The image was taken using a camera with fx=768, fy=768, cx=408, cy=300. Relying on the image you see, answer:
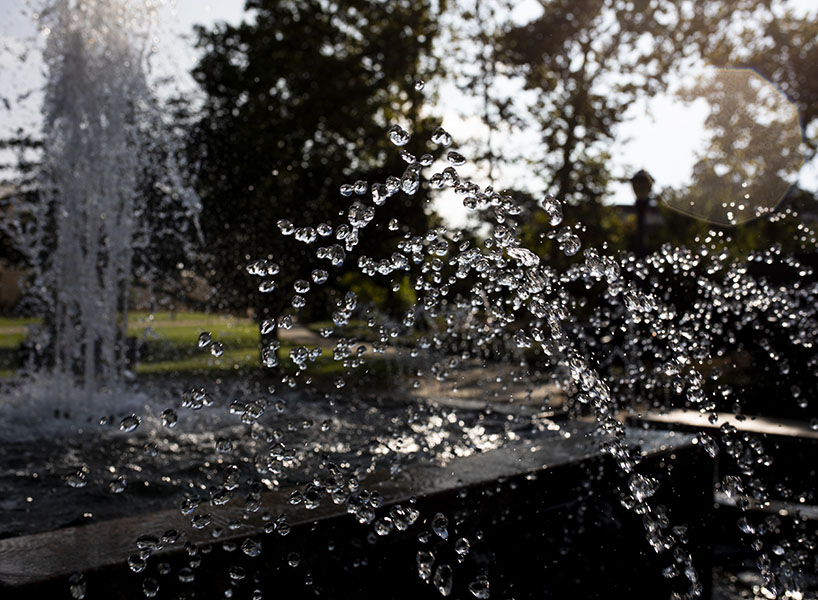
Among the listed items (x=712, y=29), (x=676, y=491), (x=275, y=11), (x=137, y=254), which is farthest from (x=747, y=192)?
(x=676, y=491)

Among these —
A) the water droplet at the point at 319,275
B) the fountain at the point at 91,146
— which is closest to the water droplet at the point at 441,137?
the water droplet at the point at 319,275

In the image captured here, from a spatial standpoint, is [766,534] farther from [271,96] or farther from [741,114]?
[741,114]

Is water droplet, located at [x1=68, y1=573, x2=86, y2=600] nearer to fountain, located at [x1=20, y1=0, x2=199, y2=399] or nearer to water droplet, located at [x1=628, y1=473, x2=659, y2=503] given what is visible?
water droplet, located at [x1=628, y1=473, x2=659, y2=503]

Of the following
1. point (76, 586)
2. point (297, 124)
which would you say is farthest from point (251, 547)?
point (297, 124)

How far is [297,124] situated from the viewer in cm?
1645

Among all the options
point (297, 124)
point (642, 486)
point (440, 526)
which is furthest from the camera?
point (297, 124)

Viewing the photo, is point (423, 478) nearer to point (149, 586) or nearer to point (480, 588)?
point (480, 588)

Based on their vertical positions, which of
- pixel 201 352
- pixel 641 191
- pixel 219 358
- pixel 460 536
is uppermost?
pixel 641 191

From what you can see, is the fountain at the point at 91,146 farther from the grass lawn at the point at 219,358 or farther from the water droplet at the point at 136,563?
the water droplet at the point at 136,563

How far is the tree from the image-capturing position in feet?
44.8

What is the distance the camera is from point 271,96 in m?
16.6

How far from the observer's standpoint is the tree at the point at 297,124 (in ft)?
44.8

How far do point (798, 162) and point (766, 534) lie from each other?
2354 centimetres

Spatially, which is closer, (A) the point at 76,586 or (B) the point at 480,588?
(A) the point at 76,586
